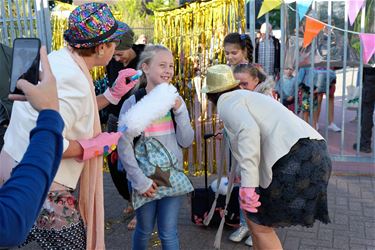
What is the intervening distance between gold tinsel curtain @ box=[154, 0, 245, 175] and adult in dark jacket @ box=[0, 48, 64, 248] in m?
3.95

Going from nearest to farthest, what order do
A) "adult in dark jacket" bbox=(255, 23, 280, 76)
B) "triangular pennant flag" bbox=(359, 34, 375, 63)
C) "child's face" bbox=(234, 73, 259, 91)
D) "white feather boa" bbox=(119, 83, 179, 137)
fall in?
"white feather boa" bbox=(119, 83, 179, 137) → "child's face" bbox=(234, 73, 259, 91) → "triangular pennant flag" bbox=(359, 34, 375, 63) → "adult in dark jacket" bbox=(255, 23, 280, 76)

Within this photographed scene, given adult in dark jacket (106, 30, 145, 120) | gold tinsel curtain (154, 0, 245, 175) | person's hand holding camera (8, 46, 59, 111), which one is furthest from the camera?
gold tinsel curtain (154, 0, 245, 175)

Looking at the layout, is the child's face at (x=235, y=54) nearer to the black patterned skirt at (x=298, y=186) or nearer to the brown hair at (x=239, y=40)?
the brown hair at (x=239, y=40)

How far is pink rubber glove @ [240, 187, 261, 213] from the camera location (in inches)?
101

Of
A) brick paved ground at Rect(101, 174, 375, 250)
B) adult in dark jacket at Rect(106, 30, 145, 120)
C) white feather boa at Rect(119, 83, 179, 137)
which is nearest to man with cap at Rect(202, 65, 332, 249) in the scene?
white feather boa at Rect(119, 83, 179, 137)

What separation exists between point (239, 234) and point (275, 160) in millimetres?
1470

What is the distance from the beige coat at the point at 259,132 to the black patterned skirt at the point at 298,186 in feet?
0.18

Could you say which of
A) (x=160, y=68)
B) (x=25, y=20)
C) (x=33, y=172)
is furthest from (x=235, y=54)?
(x=25, y=20)

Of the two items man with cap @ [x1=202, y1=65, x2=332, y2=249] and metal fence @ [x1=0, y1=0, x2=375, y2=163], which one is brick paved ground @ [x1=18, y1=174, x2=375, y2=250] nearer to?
metal fence @ [x1=0, y1=0, x2=375, y2=163]

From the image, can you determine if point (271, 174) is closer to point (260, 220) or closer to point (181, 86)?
point (260, 220)

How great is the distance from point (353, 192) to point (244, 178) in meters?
2.96

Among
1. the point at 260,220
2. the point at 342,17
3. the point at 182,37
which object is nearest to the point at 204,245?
the point at 260,220

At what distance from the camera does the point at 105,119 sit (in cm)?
455

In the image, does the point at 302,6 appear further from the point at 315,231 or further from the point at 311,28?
the point at 315,231
